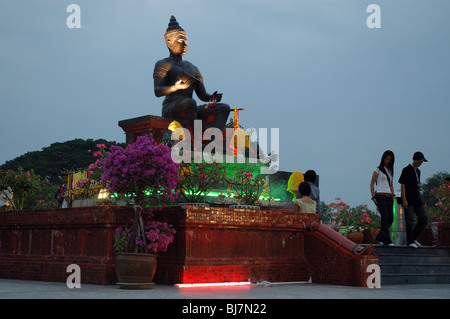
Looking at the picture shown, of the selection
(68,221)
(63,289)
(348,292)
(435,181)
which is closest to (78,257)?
(68,221)

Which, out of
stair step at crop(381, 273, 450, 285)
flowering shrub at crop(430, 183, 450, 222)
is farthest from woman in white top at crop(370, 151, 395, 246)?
flowering shrub at crop(430, 183, 450, 222)

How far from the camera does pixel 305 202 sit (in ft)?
35.9

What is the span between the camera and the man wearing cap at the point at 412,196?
11078mm

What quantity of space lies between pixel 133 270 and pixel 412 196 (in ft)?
18.1

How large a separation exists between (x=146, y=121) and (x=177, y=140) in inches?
39.9

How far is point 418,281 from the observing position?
34.3 feet

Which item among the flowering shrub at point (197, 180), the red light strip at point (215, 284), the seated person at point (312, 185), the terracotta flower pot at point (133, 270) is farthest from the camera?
the seated person at point (312, 185)

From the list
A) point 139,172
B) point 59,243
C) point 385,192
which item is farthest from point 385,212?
point 59,243

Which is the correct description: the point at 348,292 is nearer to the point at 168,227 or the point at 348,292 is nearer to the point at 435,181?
the point at 168,227

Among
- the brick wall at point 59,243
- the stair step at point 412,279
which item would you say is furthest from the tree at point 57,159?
the stair step at point 412,279

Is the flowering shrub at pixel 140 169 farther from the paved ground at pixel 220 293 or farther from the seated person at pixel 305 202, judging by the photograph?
the seated person at pixel 305 202

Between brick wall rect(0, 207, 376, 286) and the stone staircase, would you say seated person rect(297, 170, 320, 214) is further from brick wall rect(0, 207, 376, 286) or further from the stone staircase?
the stone staircase

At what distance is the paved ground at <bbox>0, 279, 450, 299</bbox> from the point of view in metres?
7.14

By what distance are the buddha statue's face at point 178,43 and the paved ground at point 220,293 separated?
7857 millimetres
